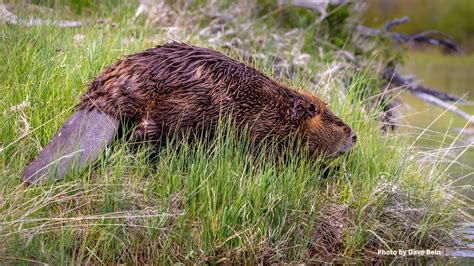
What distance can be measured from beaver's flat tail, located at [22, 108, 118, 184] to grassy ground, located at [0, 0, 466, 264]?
5cm

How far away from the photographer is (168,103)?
4.11 meters

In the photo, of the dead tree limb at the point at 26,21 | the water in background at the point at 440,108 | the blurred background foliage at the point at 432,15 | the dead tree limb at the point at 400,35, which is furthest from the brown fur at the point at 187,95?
the blurred background foliage at the point at 432,15

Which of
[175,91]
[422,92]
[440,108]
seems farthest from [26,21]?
[440,108]

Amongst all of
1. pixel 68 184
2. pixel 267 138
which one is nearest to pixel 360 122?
pixel 267 138

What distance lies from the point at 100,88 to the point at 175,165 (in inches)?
19.9

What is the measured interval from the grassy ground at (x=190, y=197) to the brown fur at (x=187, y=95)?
121 millimetres

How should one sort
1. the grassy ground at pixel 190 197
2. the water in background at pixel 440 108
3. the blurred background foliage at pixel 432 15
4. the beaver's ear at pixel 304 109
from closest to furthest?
the grassy ground at pixel 190 197 < the beaver's ear at pixel 304 109 < the water in background at pixel 440 108 < the blurred background foliage at pixel 432 15

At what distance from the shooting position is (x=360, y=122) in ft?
16.8

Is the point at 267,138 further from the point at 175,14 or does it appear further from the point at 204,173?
the point at 175,14

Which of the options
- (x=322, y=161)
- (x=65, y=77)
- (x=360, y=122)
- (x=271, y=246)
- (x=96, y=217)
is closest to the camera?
(x=96, y=217)

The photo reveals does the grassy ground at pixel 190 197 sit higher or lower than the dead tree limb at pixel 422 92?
higher

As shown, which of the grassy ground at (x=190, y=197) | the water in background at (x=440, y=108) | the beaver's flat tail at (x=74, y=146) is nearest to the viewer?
the grassy ground at (x=190, y=197)

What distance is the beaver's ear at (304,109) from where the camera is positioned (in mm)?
4449

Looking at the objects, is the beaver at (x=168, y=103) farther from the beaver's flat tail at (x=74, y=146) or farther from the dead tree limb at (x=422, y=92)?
the dead tree limb at (x=422, y=92)
